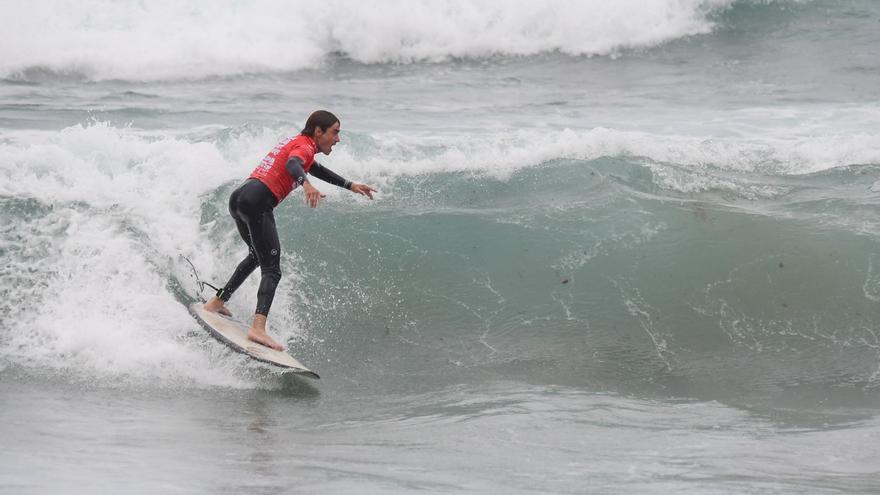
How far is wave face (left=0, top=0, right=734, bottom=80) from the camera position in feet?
63.4

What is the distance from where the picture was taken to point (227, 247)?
854 cm

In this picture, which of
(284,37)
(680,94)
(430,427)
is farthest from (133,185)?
(284,37)

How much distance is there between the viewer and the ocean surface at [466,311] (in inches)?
187

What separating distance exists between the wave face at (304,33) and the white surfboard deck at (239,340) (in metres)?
12.4

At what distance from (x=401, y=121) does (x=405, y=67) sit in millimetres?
5187

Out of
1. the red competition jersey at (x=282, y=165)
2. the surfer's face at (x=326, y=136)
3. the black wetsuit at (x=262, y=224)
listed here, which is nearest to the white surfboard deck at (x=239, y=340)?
the black wetsuit at (x=262, y=224)

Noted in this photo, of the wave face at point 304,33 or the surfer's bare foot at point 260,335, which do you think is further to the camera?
the wave face at point 304,33

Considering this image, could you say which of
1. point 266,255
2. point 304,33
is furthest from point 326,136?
point 304,33

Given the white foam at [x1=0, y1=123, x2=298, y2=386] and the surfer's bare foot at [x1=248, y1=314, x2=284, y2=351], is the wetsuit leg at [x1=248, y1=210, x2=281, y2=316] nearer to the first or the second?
the surfer's bare foot at [x1=248, y1=314, x2=284, y2=351]

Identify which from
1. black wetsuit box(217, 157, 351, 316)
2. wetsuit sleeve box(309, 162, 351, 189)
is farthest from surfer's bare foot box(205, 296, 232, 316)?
wetsuit sleeve box(309, 162, 351, 189)

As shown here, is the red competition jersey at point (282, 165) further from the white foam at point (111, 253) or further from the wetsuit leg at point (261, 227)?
the white foam at point (111, 253)

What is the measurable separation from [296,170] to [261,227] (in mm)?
603

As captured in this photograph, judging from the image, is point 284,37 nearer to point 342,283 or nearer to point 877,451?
point 342,283

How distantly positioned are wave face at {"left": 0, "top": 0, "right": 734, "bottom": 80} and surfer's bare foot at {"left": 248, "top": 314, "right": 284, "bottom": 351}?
12.8 meters
